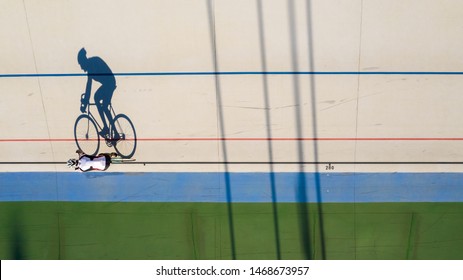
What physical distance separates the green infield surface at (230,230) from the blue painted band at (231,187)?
5.9 inches

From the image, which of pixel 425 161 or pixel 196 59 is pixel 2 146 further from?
pixel 425 161

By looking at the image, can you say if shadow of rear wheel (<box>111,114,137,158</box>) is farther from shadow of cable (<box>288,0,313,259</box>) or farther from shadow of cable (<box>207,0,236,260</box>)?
shadow of cable (<box>288,0,313,259</box>)

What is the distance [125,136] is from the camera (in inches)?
233

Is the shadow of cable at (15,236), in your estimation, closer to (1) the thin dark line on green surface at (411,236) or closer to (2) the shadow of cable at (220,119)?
(2) the shadow of cable at (220,119)

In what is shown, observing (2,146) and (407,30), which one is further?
(2,146)

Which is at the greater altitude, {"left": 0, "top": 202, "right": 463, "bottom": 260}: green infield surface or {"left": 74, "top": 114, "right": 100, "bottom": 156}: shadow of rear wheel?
{"left": 74, "top": 114, "right": 100, "bottom": 156}: shadow of rear wheel

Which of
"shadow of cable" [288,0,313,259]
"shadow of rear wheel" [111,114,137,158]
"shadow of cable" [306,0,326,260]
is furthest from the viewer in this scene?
"shadow of rear wheel" [111,114,137,158]

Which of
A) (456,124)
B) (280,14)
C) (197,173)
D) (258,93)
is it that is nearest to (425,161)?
(456,124)

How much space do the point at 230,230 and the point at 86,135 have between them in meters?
3.36

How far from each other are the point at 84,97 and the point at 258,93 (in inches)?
132

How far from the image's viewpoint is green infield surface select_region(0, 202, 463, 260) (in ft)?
19.0

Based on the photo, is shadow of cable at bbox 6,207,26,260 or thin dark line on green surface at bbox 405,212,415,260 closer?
thin dark line on green surface at bbox 405,212,415,260

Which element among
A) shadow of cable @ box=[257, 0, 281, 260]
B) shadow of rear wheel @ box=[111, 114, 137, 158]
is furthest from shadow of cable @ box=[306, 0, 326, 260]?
shadow of rear wheel @ box=[111, 114, 137, 158]

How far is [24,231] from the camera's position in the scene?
19.7ft
